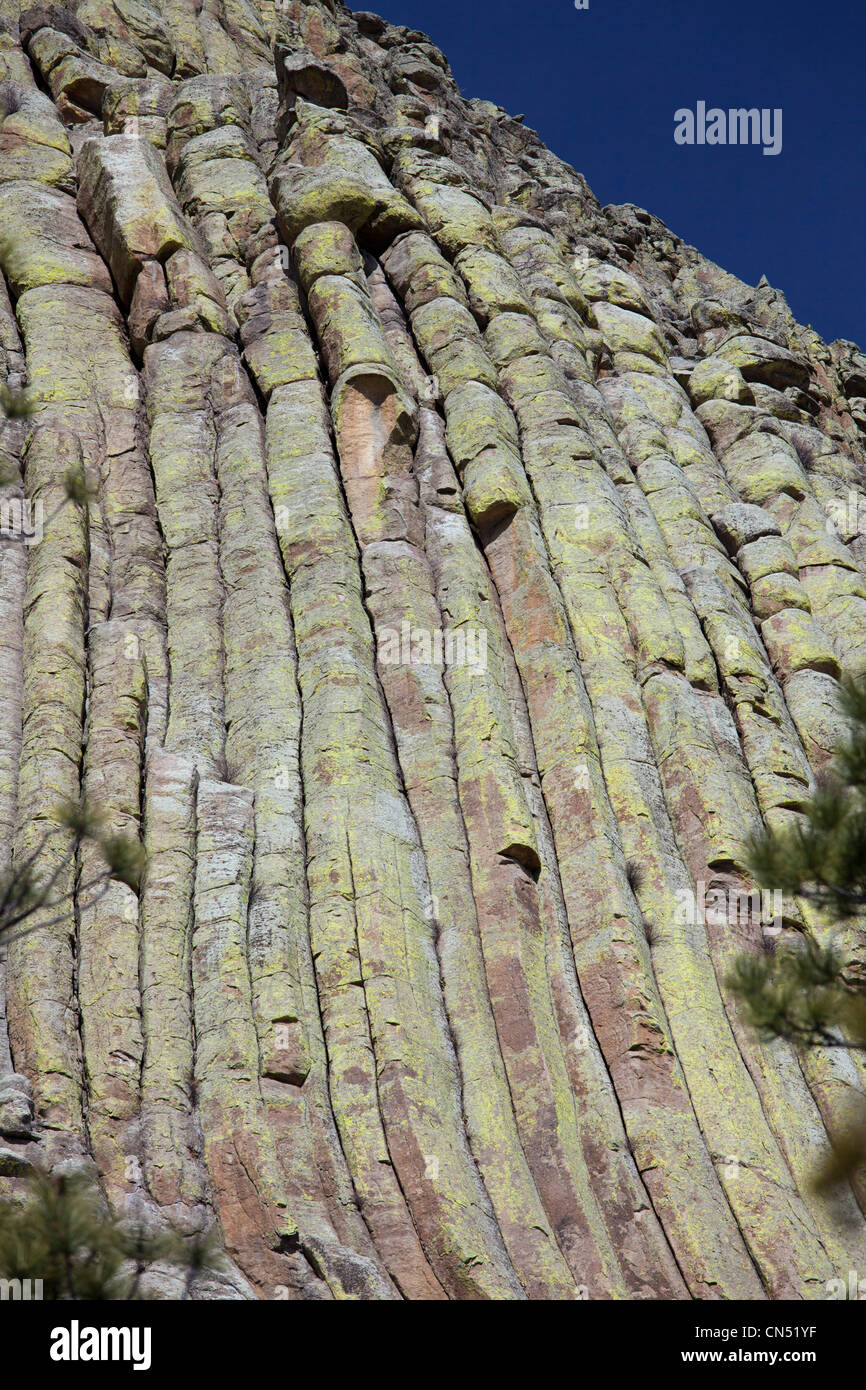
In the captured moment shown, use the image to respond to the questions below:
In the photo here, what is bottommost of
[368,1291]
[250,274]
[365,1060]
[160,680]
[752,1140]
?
[368,1291]

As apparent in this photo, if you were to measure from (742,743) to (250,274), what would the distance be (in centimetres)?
1849

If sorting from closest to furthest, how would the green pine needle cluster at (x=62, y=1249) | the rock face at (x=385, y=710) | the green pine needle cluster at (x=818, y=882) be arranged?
the green pine needle cluster at (x=62, y=1249)
the green pine needle cluster at (x=818, y=882)
the rock face at (x=385, y=710)

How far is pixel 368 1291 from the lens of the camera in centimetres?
1596

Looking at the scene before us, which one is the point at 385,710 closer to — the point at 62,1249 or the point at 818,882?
the point at 818,882

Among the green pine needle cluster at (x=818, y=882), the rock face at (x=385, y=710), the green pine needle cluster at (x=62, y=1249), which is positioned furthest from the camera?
the rock face at (x=385, y=710)

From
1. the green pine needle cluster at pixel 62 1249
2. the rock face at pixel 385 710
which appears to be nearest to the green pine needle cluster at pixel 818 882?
the green pine needle cluster at pixel 62 1249

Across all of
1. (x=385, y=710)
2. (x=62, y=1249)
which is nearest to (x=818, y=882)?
(x=62, y=1249)

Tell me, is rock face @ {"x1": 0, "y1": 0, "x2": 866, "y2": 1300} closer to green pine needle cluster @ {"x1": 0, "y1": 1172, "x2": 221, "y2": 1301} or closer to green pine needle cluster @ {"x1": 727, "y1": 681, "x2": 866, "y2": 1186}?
green pine needle cluster @ {"x1": 0, "y1": 1172, "x2": 221, "y2": 1301}

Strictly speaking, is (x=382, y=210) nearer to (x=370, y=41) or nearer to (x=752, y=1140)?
(x=370, y=41)

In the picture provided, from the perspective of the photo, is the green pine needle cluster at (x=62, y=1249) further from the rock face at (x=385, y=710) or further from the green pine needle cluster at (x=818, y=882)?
the rock face at (x=385, y=710)

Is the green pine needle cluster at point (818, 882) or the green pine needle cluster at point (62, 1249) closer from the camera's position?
the green pine needle cluster at point (62, 1249)

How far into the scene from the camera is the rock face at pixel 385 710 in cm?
1784

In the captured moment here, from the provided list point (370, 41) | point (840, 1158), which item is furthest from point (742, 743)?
point (370, 41)

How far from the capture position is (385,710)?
78.4 feet
